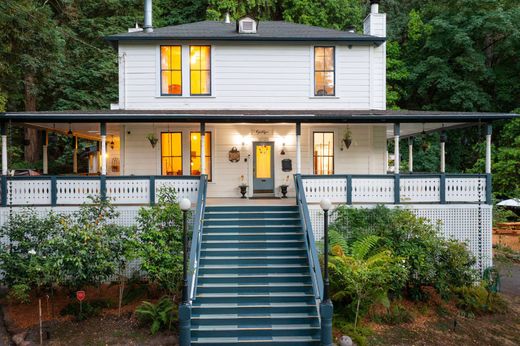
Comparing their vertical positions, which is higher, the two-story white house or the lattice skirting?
the two-story white house

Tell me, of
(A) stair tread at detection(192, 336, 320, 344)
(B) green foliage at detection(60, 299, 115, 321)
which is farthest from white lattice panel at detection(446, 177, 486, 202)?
(B) green foliage at detection(60, 299, 115, 321)

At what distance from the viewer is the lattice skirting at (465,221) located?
12797 mm

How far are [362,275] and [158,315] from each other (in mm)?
5062

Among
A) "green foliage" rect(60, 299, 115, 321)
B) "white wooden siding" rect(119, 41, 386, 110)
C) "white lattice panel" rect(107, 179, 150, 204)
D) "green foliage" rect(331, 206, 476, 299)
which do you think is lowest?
"green foliage" rect(60, 299, 115, 321)

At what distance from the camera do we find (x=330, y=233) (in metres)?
11.4

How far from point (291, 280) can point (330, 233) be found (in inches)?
76.8

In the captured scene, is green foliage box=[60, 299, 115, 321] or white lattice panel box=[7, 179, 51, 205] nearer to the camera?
green foliage box=[60, 299, 115, 321]

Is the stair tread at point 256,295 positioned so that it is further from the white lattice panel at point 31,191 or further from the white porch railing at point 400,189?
the white lattice panel at point 31,191

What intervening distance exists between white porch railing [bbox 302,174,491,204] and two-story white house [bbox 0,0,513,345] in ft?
0.11

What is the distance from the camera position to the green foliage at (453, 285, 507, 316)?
1123cm

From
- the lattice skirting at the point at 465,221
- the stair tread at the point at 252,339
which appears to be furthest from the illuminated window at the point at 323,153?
the stair tread at the point at 252,339

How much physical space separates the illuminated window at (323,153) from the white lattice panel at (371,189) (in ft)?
9.35

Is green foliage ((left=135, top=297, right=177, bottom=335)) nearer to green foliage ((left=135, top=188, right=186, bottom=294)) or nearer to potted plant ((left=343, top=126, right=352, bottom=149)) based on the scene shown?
green foliage ((left=135, top=188, right=186, bottom=294))

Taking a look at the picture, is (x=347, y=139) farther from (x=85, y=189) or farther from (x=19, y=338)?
(x=19, y=338)
